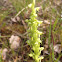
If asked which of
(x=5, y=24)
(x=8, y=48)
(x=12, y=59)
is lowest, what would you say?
(x=12, y=59)

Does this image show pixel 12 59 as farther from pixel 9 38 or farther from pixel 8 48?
pixel 9 38

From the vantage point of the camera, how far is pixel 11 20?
2477 mm

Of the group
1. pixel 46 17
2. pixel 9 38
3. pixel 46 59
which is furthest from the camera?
pixel 46 17

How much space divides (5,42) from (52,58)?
0.84 meters

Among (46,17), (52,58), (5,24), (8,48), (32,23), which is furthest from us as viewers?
(46,17)

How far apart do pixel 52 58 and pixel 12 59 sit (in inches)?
24.2

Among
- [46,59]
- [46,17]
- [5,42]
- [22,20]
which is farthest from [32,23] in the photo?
[46,17]

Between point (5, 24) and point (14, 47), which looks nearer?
point (14, 47)

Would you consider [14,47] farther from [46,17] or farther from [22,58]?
[46,17]

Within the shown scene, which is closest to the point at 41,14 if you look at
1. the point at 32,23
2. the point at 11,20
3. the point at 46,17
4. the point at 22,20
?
the point at 46,17

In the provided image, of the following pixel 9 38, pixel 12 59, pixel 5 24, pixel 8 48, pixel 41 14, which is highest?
pixel 41 14

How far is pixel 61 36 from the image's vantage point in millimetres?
1849

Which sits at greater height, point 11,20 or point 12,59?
point 11,20

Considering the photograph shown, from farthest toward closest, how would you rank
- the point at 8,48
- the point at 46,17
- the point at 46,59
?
the point at 46,17 < the point at 8,48 < the point at 46,59
